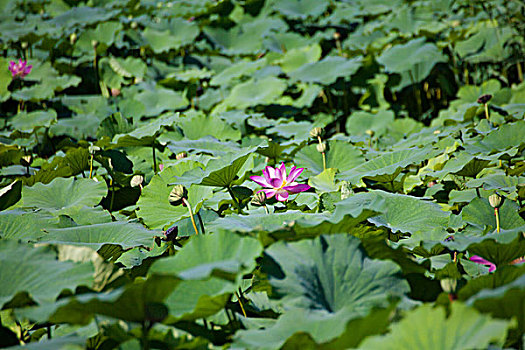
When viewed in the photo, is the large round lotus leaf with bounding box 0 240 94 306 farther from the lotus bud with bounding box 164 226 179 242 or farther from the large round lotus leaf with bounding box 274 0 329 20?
the large round lotus leaf with bounding box 274 0 329 20

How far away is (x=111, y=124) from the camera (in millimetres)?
1980

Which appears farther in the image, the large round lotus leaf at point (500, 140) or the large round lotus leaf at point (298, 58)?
the large round lotus leaf at point (298, 58)

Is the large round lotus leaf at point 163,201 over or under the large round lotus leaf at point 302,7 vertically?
under

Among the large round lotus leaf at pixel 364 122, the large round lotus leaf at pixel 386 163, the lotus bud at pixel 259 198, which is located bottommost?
the large round lotus leaf at pixel 364 122

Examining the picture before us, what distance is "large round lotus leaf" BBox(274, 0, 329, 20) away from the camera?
3.93 m

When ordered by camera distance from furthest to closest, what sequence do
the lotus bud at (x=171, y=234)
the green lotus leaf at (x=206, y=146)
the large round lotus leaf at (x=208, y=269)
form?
the green lotus leaf at (x=206, y=146), the lotus bud at (x=171, y=234), the large round lotus leaf at (x=208, y=269)

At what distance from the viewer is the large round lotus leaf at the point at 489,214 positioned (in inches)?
42.6

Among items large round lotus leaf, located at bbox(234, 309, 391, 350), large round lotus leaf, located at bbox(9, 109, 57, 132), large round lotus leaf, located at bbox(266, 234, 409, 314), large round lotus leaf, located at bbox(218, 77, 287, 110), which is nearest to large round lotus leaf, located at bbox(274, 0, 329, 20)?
large round lotus leaf, located at bbox(218, 77, 287, 110)

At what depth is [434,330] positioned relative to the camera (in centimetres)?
53

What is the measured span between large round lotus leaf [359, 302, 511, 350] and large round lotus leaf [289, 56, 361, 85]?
2.27 m

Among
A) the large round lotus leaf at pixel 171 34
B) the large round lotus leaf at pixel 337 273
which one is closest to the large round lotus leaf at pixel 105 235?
the large round lotus leaf at pixel 337 273

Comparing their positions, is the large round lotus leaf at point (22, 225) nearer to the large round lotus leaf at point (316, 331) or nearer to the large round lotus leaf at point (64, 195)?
the large round lotus leaf at point (64, 195)

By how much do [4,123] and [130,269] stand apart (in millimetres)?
1908

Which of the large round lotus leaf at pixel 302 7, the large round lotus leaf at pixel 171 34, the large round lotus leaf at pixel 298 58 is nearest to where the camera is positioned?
the large round lotus leaf at pixel 298 58
